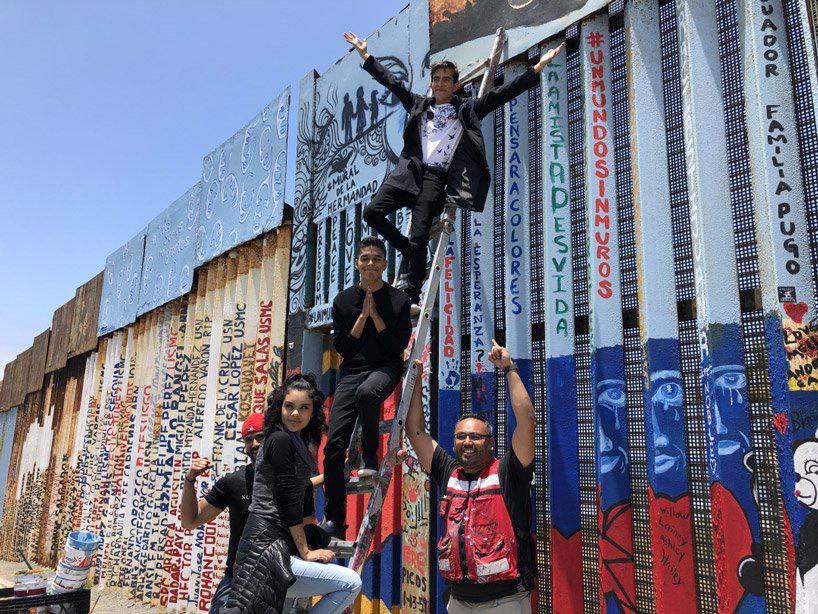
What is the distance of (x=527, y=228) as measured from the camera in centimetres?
530

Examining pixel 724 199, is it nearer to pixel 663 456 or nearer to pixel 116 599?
pixel 663 456

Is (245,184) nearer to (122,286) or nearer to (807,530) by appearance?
(122,286)

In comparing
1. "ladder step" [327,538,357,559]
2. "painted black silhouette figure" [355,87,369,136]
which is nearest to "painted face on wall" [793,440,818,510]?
"ladder step" [327,538,357,559]

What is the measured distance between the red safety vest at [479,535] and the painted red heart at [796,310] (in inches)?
74.4

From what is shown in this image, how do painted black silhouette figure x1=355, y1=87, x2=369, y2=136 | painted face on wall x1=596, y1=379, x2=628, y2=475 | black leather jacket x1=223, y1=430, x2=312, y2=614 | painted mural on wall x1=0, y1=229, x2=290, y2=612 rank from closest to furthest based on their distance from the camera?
black leather jacket x1=223, y1=430, x2=312, y2=614 → painted face on wall x1=596, y1=379, x2=628, y2=475 → painted black silhouette figure x1=355, y1=87, x2=369, y2=136 → painted mural on wall x1=0, y1=229, x2=290, y2=612

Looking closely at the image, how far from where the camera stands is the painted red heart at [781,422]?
3453 mm

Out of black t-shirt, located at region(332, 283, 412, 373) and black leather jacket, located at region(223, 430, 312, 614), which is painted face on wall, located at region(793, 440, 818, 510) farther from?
black leather jacket, located at region(223, 430, 312, 614)

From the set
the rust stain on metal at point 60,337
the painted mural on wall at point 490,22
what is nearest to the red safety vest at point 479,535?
the painted mural on wall at point 490,22

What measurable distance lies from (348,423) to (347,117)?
476cm

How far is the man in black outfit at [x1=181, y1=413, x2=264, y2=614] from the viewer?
3.71m

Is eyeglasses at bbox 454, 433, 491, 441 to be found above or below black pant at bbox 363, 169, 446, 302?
below

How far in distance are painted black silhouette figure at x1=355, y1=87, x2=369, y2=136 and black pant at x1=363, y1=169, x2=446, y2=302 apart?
8.72 feet

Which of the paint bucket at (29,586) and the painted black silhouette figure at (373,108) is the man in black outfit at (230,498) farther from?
the painted black silhouette figure at (373,108)

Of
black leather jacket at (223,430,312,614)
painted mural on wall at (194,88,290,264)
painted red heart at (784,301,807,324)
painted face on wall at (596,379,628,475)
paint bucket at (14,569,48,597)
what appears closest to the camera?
black leather jacket at (223,430,312,614)
